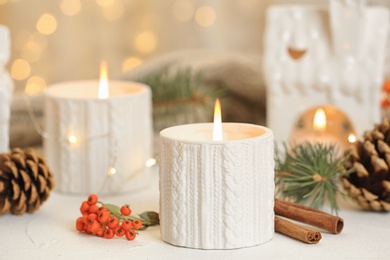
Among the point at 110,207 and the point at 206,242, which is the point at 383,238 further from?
the point at 110,207

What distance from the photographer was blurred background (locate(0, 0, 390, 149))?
1.86 m

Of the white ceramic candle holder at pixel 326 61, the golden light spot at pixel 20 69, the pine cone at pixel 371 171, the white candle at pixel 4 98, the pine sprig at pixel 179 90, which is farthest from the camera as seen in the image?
the golden light spot at pixel 20 69

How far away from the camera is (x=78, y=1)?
1.93 metres

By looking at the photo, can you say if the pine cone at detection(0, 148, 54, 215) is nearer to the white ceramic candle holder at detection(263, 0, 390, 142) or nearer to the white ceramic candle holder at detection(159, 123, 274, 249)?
the white ceramic candle holder at detection(159, 123, 274, 249)

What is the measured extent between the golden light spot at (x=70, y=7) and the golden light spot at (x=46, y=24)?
0.04 meters

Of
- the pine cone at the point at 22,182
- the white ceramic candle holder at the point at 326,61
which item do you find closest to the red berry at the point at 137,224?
the pine cone at the point at 22,182

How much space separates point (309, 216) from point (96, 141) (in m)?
0.37

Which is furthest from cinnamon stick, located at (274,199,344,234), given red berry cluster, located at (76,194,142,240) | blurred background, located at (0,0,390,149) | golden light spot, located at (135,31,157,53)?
golden light spot, located at (135,31,157,53)

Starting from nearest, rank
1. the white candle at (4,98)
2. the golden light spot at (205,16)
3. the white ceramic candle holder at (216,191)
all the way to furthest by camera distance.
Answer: the white ceramic candle holder at (216,191)
the white candle at (4,98)
the golden light spot at (205,16)

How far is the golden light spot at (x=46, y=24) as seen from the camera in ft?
6.31

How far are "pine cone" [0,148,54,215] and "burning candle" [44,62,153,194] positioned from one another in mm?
109

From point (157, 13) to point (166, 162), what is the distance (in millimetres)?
1030

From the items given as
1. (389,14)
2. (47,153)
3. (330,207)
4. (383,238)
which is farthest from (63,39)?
(383,238)

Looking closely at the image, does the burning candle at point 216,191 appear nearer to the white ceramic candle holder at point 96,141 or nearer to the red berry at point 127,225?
the red berry at point 127,225
